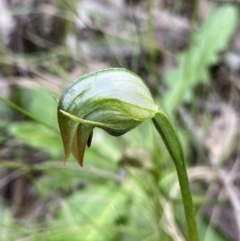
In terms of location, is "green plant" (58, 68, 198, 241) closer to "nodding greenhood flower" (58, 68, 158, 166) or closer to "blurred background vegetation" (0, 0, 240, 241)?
"nodding greenhood flower" (58, 68, 158, 166)

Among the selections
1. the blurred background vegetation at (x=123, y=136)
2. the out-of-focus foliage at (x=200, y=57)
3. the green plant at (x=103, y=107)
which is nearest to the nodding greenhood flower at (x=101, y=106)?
the green plant at (x=103, y=107)

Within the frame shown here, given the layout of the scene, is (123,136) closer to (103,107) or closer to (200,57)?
(200,57)

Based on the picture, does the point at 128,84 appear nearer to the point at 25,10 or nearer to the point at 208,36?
the point at 208,36

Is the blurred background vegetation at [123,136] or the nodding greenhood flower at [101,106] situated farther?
the blurred background vegetation at [123,136]

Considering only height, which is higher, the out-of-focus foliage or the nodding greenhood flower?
the nodding greenhood flower

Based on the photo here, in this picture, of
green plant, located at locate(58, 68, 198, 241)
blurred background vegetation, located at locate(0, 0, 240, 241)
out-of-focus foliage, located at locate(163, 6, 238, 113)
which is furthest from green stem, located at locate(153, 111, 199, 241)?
out-of-focus foliage, located at locate(163, 6, 238, 113)

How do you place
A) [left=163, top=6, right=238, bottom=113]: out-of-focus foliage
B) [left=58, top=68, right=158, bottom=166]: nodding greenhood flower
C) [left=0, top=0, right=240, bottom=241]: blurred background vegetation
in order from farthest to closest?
[left=163, top=6, right=238, bottom=113]: out-of-focus foliage → [left=0, top=0, right=240, bottom=241]: blurred background vegetation → [left=58, top=68, right=158, bottom=166]: nodding greenhood flower

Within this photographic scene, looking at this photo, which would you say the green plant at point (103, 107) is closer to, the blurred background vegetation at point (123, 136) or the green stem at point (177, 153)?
the green stem at point (177, 153)
